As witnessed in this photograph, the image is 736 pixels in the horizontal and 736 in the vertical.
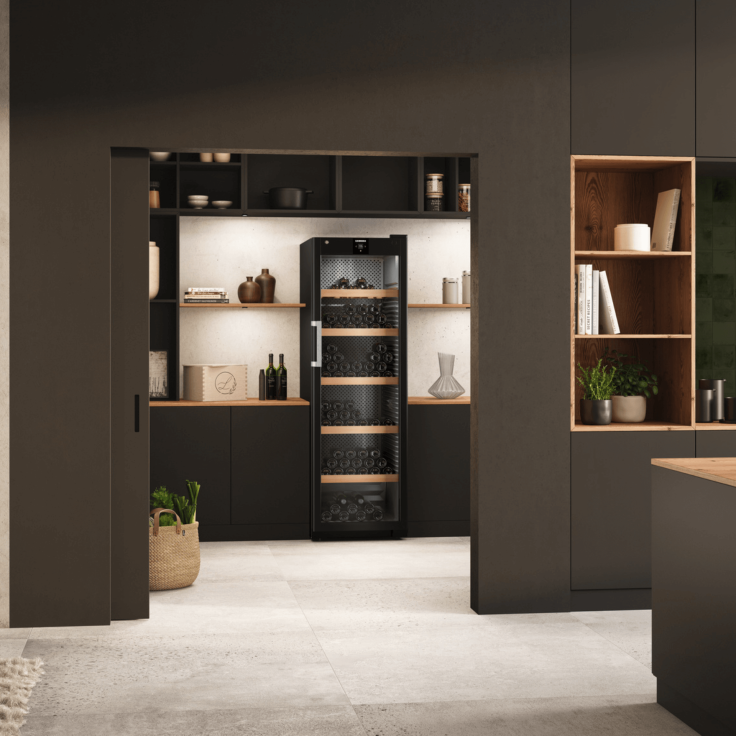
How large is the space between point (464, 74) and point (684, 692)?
2.92 m

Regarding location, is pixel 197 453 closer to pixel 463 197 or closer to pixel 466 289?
pixel 466 289

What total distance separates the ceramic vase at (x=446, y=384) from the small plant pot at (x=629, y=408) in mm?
2053

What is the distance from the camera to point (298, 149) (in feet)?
14.6

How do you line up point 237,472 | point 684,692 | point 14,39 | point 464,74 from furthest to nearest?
point 237,472
point 464,74
point 14,39
point 684,692

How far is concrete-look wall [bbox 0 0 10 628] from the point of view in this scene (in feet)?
13.7

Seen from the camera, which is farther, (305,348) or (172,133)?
(305,348)

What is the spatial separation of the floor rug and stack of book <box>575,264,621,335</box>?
2.90 meters

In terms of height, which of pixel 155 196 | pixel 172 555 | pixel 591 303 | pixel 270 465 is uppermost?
pixel 155 196

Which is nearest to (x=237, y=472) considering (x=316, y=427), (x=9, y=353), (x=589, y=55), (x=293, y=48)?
(x=316, y=427)

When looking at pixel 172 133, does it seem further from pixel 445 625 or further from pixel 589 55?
pixel 445 625

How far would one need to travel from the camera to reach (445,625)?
4332 mm

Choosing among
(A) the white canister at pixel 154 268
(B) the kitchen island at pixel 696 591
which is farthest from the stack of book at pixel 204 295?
(B) the kitchen island at pixel 696 591

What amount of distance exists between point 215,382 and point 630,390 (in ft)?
9.67

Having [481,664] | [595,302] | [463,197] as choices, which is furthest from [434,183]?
[481,664]
